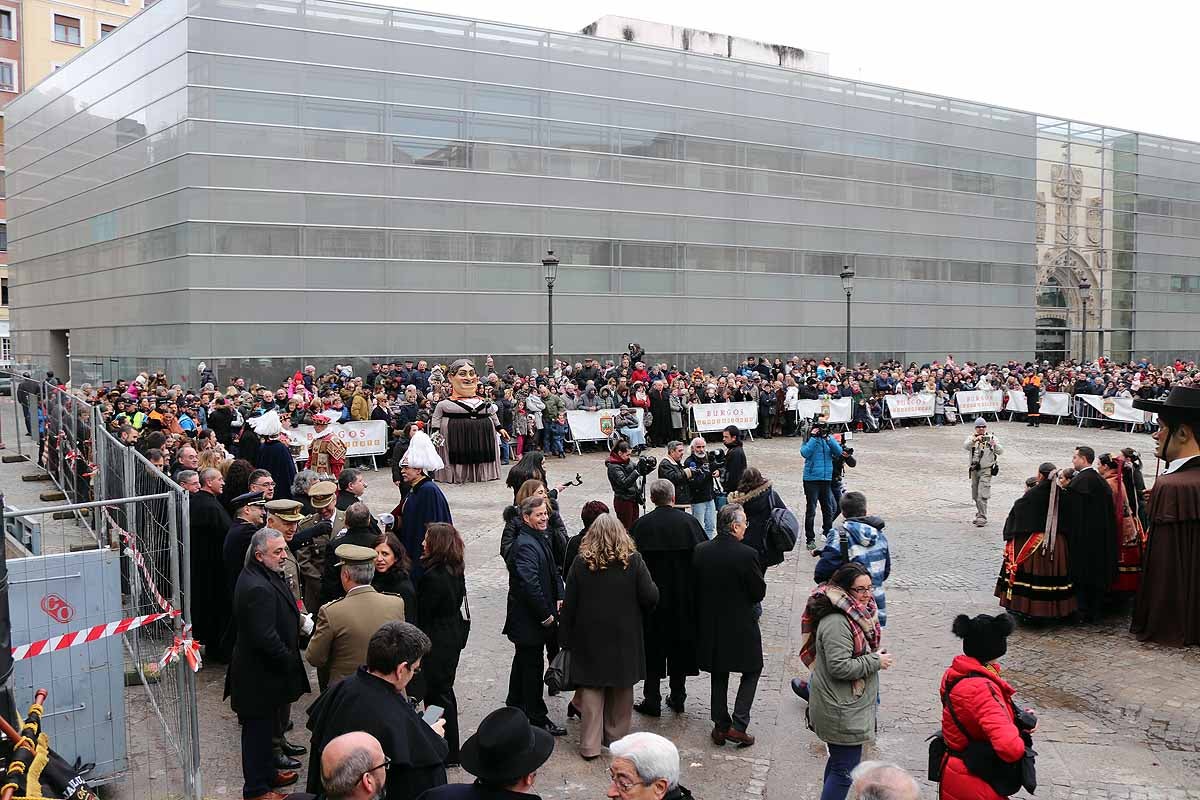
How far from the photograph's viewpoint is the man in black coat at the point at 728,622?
6.70 m

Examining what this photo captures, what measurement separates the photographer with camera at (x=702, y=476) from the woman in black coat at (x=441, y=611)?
555cm

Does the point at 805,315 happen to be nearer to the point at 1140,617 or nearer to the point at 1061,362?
the point at 1061,362

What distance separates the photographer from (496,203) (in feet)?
104

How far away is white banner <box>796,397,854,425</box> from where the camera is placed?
2620 cm

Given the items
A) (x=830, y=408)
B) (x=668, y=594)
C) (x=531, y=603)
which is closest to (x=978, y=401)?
(x=830, y=408)

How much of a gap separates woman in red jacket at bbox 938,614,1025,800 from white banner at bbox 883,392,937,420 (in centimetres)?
2494

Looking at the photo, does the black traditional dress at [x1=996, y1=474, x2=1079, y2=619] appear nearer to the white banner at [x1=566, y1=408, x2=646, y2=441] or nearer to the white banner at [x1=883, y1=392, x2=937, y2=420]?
the white banner at [x1=566, y1=408, x2=646, y2=441]

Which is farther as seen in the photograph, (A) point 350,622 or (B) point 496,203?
(B) point 496,203

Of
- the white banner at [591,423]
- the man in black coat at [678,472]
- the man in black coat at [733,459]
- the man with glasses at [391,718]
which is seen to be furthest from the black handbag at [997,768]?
the white banner at [591,423]

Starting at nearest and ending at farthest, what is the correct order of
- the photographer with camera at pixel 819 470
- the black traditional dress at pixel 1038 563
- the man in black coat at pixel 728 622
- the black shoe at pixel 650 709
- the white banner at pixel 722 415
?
the man in black coat at pixel 728 622 → the black shoe at pixel 650 709 → the black traditional dress at pixel 1038 563 → the photographer with camera at pixel 819 470 → the white banner at pixel 722 415

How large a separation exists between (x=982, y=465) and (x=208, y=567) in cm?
1089

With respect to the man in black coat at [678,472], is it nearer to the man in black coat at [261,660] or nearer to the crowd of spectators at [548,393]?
the crowd of spectators at [548,393]

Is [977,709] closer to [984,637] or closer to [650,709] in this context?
[984,637]

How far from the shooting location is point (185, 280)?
92.4 feet
